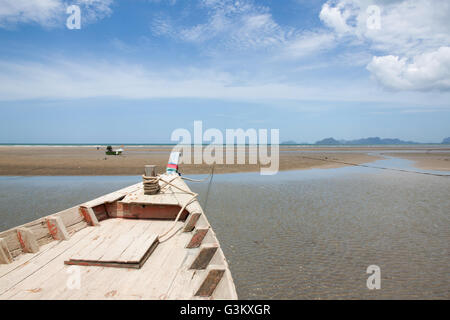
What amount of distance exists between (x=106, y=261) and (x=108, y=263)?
4 centimetres

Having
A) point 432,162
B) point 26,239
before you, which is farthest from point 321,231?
point 432,162

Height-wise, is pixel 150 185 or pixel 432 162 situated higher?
pixel 150 185

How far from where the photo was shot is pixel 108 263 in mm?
3576

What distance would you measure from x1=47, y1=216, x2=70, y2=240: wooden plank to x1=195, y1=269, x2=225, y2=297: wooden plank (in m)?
2.90

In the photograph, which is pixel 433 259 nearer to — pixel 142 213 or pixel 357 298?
pixel 357 298

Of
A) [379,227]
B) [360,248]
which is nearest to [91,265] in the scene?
[360,248]

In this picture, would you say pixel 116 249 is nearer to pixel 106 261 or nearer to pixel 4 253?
pixel 106 261

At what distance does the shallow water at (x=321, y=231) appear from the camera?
15.6ft

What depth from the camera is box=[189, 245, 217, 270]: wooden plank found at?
3.54 m

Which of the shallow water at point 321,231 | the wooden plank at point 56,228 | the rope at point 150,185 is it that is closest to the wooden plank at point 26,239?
the wooden plank at point 56,228

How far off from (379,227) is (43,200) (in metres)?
12.3

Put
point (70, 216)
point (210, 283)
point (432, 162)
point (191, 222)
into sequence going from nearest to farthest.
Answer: point (210, 283) → point (70, 216) → point (191, 222) → point (432, 162)

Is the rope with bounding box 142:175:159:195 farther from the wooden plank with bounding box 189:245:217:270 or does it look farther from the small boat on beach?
the wooden plank with bounding box 189:245:217:270
